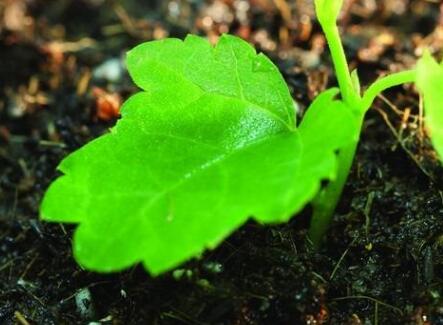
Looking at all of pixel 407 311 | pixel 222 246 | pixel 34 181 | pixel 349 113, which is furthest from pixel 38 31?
pixel 407 311

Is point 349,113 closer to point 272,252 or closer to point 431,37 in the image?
point 272,252

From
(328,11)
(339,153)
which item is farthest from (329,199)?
(328,11)

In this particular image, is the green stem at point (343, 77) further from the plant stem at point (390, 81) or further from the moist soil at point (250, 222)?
the moist soil at point (250, 222)

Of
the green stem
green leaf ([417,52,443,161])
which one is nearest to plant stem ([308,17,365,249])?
the green stem

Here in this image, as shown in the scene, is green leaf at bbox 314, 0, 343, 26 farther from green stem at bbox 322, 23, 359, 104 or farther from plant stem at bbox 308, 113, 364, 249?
plant stem at bbox 308, 113, 364, 249

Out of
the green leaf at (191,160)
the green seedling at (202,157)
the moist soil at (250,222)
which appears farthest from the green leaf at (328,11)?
the moist soil at (250,222)

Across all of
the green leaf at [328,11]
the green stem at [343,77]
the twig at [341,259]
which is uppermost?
the green leaf at [328,11]
